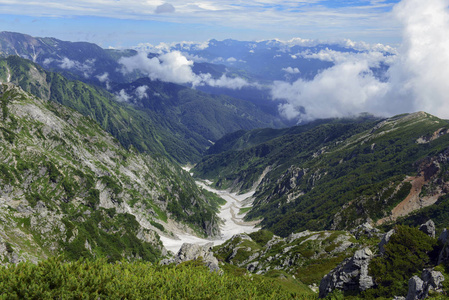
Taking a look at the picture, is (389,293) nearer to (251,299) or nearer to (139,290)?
(251,299)

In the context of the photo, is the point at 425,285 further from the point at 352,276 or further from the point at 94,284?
the point at 94,284

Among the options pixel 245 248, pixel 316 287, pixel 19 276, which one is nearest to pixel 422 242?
pixel 316 287

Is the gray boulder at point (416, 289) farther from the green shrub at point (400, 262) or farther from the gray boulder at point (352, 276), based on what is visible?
the gray boulder at point (352, 276)

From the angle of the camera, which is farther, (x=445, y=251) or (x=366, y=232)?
(x=366, y=232)

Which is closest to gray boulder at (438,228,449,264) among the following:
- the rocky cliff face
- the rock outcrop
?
the rock outcrop

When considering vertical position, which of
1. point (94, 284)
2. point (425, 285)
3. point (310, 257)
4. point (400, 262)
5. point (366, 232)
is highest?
point (94, 284)

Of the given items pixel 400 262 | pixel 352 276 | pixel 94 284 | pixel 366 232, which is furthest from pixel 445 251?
pixel 366 232
